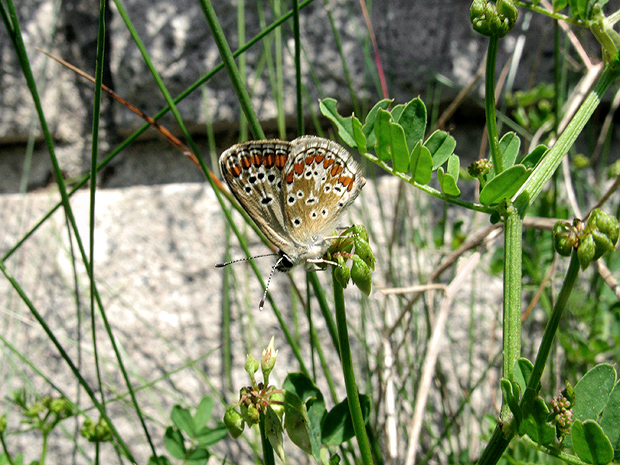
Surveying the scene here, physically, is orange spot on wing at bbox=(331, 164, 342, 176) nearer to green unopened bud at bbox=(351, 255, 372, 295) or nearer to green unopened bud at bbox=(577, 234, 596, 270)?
green unopened bud at bbox=(351, 255, 372, 295)

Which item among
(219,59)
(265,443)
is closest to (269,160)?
(265,443)

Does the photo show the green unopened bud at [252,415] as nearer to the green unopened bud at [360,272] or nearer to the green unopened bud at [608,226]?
the green unopened bud at [360,272]

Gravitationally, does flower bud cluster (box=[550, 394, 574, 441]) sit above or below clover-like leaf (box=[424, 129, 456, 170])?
below

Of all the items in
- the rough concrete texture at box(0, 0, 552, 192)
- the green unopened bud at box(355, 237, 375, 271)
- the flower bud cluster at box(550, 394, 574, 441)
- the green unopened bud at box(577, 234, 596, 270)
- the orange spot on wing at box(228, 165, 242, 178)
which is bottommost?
the flower bud cluster at box(550, 394, 574, 441)

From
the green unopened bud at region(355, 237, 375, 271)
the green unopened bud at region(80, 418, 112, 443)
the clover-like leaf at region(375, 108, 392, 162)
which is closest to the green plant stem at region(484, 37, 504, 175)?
the clover-like leaf at region(375, 108, 392, 162)

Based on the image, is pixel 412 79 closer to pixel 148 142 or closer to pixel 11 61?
pixel 148 142

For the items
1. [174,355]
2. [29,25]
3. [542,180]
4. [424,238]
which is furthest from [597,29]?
[29,25]

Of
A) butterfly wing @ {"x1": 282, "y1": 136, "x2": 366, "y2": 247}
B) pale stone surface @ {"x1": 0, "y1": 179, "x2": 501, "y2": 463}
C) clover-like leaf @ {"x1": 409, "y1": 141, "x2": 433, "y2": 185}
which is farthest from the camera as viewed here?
pale stone surface @ {"x1": 0, "y1": 179, "x2": 501, "y2": 463}

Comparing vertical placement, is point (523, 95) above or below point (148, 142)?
below
